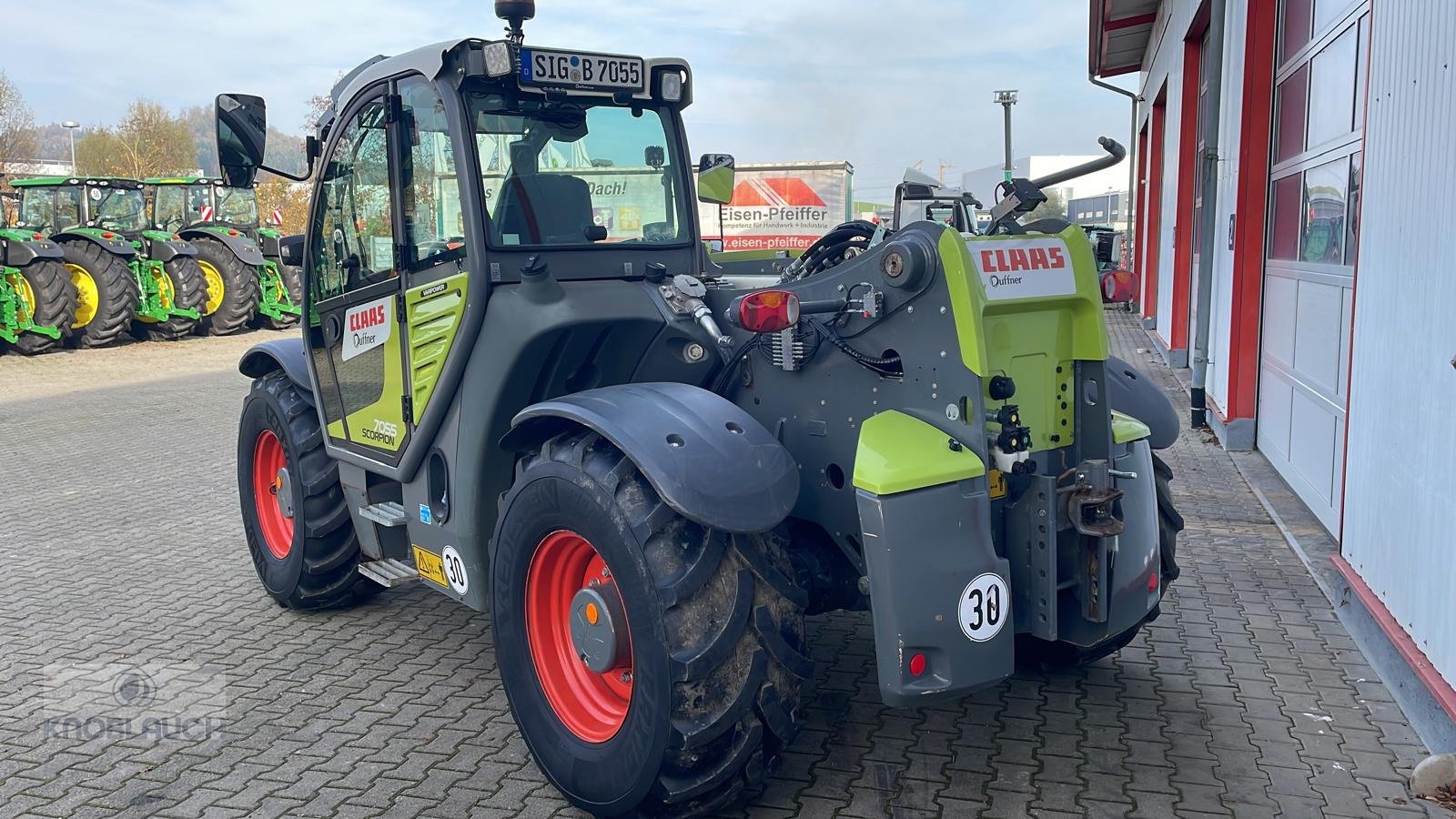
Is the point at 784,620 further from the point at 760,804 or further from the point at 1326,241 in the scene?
the point at 1326,241

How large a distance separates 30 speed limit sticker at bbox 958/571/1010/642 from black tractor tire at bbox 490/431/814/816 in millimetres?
458

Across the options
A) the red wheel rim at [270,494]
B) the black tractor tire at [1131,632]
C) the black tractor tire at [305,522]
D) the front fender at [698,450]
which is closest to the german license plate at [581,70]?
the front fender at [698,450]

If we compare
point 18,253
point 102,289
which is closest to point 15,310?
point 18,253

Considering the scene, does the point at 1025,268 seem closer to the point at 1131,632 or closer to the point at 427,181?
the point at 1131,632

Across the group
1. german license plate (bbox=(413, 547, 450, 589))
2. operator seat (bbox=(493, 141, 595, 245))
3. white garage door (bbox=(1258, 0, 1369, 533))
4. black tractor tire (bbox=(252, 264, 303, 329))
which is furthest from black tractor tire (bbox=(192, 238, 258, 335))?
operator seat (bbox=(493, 141, 595, 245))

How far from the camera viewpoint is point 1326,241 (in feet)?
22.4

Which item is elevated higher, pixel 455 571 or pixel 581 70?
pixel 581 70

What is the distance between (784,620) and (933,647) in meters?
0.41

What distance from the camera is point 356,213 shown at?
15.5 feet

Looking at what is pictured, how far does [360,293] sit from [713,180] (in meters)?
1.47

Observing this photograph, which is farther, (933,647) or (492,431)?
(492,431)

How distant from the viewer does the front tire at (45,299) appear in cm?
1625

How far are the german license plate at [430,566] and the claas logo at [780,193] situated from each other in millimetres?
24819

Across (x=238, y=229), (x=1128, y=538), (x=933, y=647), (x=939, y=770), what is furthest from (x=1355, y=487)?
(x=238, y=229)
